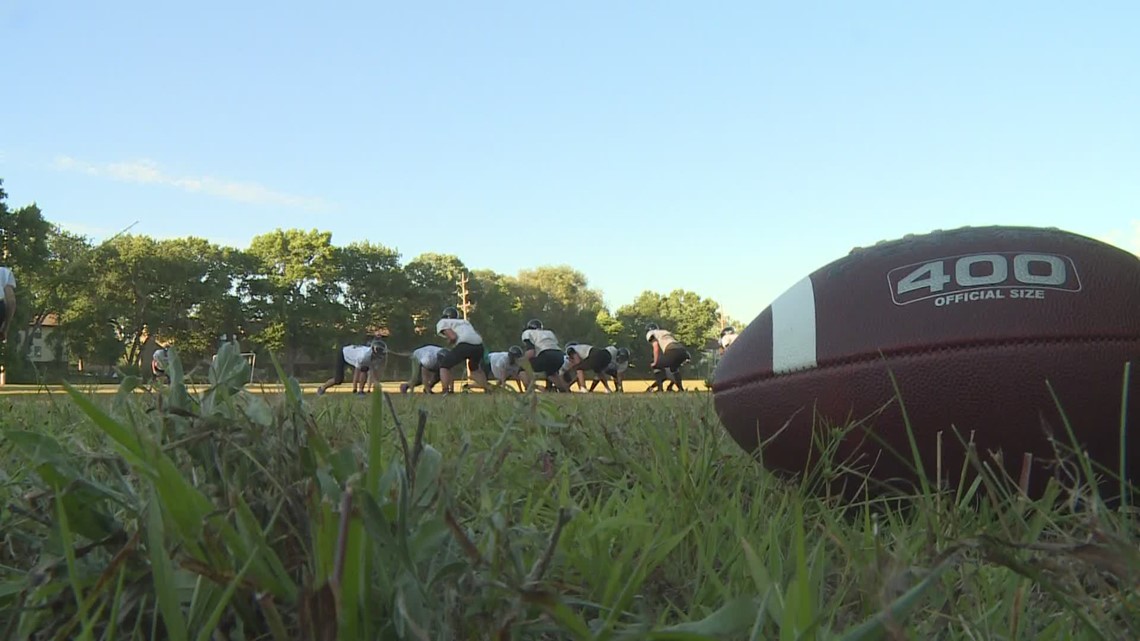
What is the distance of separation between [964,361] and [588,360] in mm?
16205

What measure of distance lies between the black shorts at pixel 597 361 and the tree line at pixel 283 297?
24190 millimetres

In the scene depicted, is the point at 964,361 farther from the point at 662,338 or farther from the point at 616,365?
the point at 616,365

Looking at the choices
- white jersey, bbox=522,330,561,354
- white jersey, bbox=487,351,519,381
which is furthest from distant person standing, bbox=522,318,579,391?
white jersey, bbox=487,351,519,381

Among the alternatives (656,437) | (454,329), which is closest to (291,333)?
(454,329)

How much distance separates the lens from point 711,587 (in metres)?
1.04

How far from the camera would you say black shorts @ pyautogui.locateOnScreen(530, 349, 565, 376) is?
611 inches

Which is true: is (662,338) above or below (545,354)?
above

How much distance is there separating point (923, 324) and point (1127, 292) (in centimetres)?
44

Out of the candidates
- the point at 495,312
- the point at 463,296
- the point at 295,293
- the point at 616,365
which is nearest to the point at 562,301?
the point at 495,312

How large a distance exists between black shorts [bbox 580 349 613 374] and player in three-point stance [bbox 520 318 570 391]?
1.49 m

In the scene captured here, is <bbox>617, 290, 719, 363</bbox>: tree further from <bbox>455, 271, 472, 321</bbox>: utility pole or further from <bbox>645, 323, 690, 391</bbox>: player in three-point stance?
<bbox>645, 323, 690, 391</bbox>: player in three-point stance

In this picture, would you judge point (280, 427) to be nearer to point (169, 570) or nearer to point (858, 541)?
point (169, 570)

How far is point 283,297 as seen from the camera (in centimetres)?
5366

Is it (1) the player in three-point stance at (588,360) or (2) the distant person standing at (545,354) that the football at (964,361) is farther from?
(1) the player in three-point stance at (588,360)
